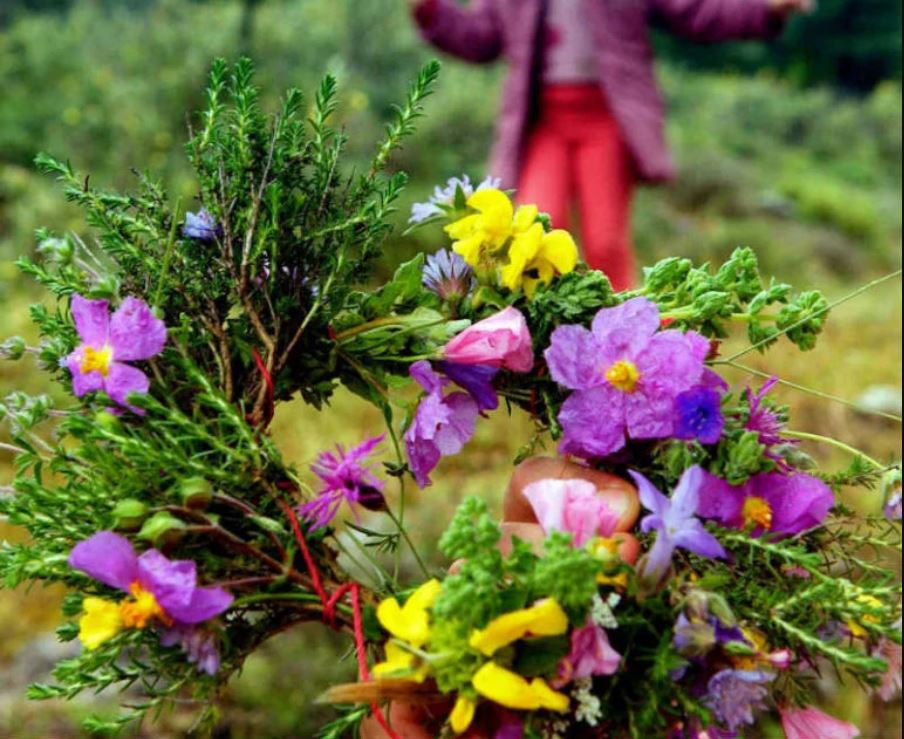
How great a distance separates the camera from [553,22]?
4434 mm

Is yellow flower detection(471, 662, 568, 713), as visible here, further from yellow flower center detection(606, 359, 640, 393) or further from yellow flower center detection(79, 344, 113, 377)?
yellow flower center detection(79, 344, 113, 377)

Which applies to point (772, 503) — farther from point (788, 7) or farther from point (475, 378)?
point (788, 7)

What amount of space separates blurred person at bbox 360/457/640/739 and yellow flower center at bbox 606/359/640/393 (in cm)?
8

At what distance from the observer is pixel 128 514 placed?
2.82 feet

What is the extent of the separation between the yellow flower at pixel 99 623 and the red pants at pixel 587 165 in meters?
3.59

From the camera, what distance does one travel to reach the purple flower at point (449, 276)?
1036mm

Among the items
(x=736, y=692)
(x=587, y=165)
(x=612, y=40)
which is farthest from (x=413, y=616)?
(x=612, y=40)

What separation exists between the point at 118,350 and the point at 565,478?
1.27ft

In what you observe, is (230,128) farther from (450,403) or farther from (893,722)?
(893,722)

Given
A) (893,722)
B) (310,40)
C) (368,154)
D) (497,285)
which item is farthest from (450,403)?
(310,40)

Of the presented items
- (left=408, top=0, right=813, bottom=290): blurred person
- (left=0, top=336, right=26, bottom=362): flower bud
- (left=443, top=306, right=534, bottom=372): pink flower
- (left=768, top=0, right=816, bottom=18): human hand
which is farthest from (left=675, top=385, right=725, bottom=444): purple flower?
(left=768, top=0, right=816, bottom=18): human hand

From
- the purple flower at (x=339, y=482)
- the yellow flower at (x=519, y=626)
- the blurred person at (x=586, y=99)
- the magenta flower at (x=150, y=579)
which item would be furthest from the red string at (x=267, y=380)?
the blurred person at (x=586, y=99)

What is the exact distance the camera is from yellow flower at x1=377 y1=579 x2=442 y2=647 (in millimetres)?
841

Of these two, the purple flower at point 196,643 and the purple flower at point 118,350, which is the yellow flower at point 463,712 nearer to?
the purple flower at point 196,643
